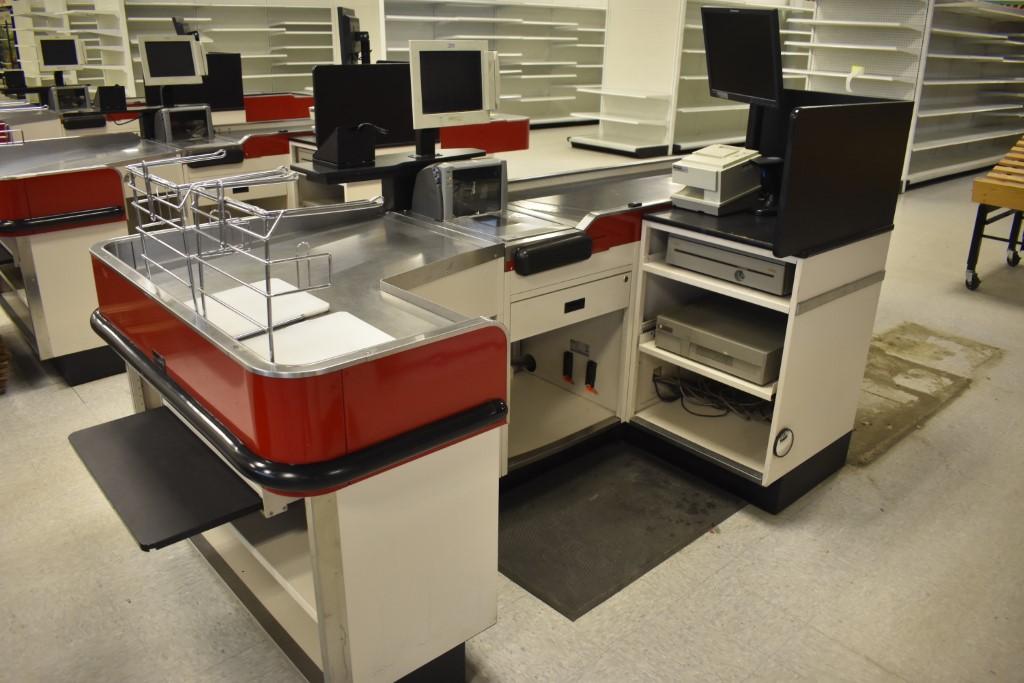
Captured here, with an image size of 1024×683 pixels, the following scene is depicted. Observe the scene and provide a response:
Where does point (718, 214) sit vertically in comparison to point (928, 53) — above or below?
below

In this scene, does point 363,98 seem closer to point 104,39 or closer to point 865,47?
point 865,47

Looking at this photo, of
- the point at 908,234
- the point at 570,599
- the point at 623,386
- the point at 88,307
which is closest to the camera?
the point at 570,599

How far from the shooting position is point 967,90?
900 centimetres

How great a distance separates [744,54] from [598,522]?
5.40 ft

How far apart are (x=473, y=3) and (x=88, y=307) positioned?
7447 millimetres

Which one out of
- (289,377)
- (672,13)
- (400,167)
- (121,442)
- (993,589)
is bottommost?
(993,589)

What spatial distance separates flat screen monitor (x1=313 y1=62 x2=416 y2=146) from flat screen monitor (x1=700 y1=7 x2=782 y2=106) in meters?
1.10

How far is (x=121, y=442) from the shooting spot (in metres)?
1.78

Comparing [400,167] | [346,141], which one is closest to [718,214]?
[400,167]

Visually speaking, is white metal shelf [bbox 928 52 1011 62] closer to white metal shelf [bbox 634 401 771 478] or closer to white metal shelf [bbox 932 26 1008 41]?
white metal shelf [bbox 932 26 1008 41]

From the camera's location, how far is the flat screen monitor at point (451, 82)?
2.31 m

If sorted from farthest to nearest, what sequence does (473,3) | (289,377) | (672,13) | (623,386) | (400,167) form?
(473,3), (672,13), (623,386), (400,167), (289,377)

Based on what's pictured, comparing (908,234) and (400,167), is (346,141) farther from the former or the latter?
(908,234)

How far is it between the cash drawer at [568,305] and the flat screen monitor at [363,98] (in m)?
0.83
